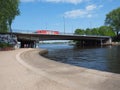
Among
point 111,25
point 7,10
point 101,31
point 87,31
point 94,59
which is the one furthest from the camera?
point 87,31

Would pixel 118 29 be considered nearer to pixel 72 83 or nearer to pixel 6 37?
pixel 6 37

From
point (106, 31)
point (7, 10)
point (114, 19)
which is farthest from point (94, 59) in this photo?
point (106, 31)

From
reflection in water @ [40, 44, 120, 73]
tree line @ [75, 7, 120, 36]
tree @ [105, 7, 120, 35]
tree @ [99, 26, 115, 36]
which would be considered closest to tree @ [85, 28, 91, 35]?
tree line @ [75, 7, 120, 36]

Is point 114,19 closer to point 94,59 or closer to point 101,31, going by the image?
point 101,31

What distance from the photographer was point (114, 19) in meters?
154

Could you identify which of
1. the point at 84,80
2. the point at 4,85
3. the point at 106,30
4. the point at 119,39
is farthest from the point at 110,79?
the point at 106,30

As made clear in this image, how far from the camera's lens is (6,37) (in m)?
69.6

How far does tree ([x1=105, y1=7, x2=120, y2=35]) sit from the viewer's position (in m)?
153

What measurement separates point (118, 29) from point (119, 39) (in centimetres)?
775

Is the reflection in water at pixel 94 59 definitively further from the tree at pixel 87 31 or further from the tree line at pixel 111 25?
the tree at pixel 87 31

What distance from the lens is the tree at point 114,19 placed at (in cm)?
15338

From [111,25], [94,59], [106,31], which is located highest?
[111,25]

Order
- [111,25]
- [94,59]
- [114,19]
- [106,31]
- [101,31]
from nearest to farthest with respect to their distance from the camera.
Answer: [94,59]
[114,19]
[111,25]
[106,31]
[101,31]

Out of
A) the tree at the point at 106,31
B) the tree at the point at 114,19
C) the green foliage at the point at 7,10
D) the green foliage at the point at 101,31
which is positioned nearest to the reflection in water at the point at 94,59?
the green foliage at the point at 7,10
